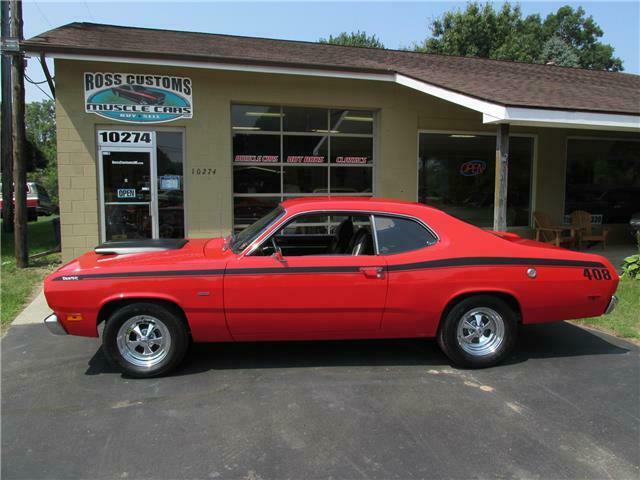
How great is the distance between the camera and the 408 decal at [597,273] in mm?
4551

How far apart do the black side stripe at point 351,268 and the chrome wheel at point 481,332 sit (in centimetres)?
45

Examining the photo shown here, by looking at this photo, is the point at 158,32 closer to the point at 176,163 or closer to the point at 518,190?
the point at 176,163

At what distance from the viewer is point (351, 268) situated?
14.0 ft

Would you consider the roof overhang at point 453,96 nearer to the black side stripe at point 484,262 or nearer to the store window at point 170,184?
the store window at point 170,184

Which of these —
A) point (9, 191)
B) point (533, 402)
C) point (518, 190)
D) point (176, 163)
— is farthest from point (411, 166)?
point (9, 191)

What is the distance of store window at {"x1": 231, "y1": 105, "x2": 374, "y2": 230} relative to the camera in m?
10.0

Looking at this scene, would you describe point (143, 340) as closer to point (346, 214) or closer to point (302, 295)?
point (302, 295)

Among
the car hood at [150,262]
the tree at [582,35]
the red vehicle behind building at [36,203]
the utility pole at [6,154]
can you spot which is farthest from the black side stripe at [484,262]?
the tree at [582,35]

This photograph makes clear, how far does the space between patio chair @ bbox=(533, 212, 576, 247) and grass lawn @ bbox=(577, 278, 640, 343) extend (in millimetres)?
3966

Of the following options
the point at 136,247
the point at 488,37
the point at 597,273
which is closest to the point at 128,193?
the point at 136,247

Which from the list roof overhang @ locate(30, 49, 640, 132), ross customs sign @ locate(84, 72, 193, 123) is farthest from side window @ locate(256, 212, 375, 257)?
ross customs sign @ locate(84, 72, 193, 123)

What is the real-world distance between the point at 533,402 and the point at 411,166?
747 cm

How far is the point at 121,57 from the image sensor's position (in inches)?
319

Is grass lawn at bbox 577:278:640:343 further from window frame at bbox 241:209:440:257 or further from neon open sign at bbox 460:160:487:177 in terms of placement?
neon open sign at bbox 460:160:487:177
